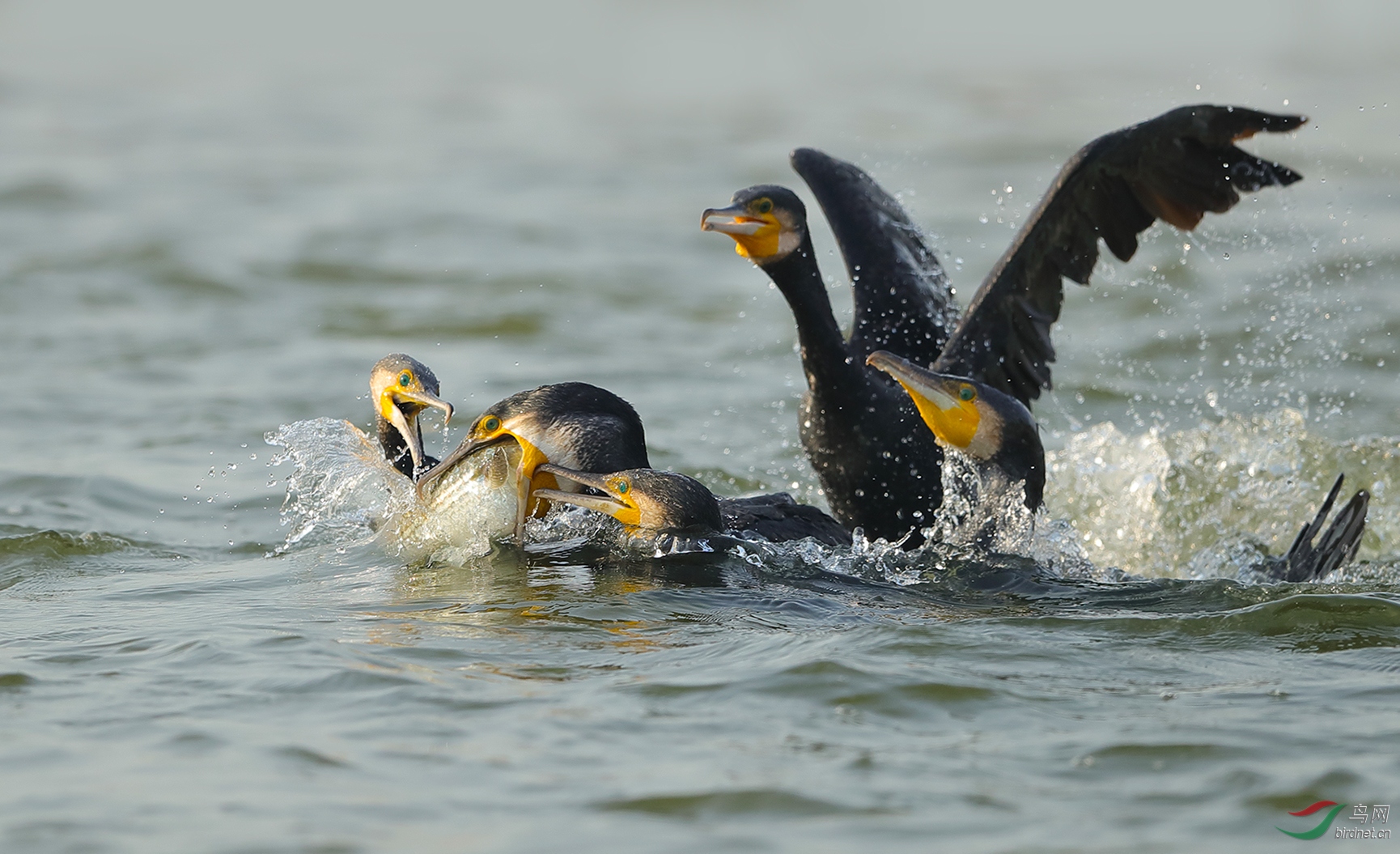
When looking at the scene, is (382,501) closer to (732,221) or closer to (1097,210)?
(732,221)

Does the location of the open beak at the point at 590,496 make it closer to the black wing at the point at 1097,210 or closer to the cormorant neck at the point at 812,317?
the cormorant neck at the point at 812,317

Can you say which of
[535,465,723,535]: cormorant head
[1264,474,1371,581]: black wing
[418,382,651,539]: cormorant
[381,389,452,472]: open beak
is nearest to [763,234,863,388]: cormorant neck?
[418,382,651,539]: cormorant

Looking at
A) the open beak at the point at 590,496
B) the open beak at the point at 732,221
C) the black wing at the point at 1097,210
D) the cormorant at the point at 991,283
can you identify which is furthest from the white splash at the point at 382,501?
the black wing at the point at 1097,210

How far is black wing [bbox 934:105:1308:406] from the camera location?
271 inches

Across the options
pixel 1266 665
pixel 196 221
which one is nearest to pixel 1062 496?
pixel 1266 665

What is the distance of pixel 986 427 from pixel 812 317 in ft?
3.73

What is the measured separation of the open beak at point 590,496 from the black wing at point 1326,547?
2653 mm

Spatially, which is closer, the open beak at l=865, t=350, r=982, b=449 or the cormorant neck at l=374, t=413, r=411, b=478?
the open beak at l=865, t=350, r=982, b=449

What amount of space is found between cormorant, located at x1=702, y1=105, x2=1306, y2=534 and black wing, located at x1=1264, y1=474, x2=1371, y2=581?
1.34 meters

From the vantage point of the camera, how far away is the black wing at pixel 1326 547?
21.7 feet

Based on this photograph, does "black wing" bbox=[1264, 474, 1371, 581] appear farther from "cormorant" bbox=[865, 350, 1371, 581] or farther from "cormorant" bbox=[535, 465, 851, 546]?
"cormorant" bbox=[535, 465, 851, 546]

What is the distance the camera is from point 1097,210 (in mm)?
7184

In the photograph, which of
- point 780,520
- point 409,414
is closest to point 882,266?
point 780,520

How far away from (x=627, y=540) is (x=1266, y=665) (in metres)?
2.36
